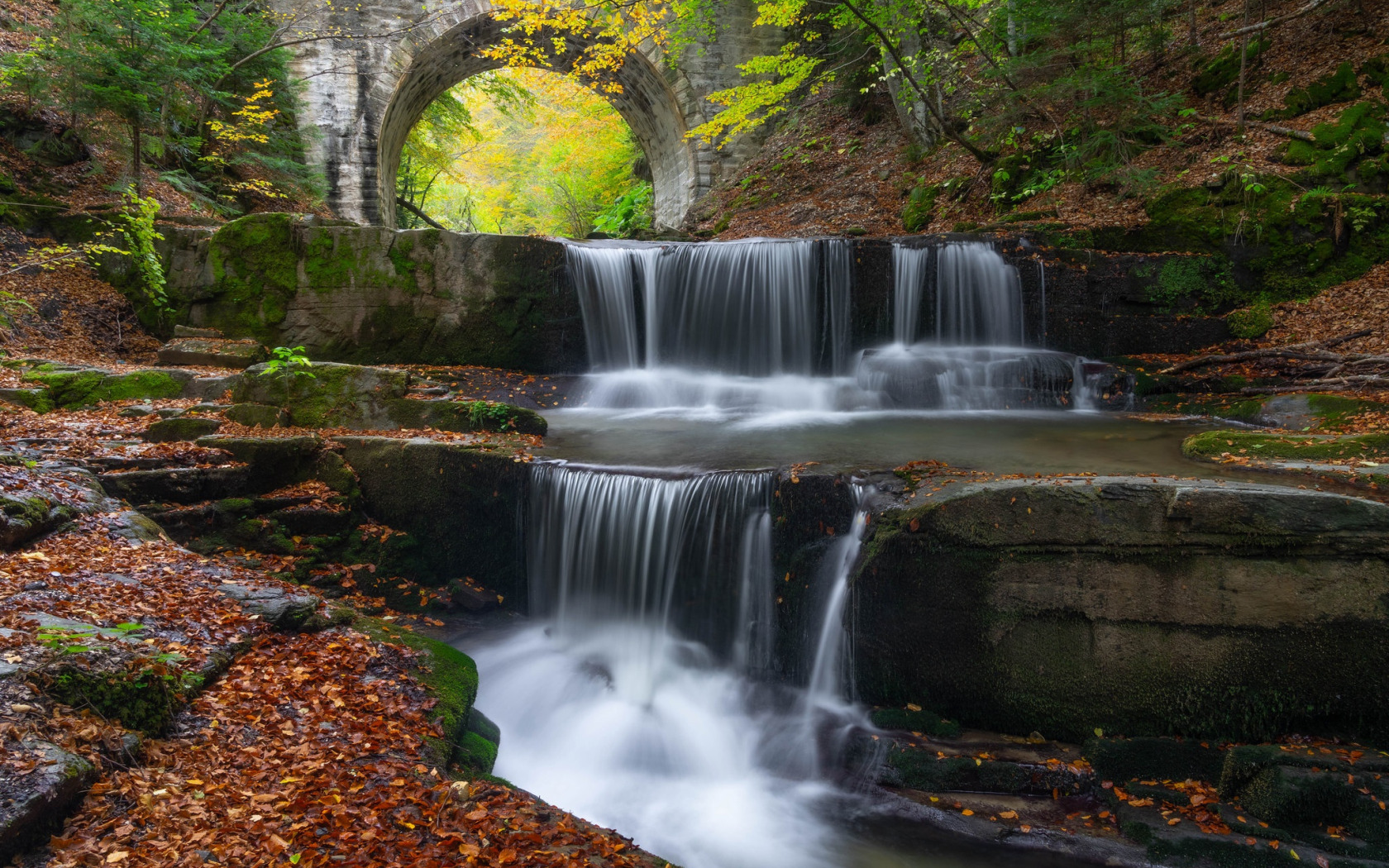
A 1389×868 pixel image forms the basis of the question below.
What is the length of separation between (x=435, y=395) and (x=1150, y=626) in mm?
6334

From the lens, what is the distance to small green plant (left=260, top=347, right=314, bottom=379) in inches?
266

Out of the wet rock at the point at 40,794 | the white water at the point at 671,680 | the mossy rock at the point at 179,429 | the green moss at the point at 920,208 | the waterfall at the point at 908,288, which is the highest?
the green moss at the point at 920,208

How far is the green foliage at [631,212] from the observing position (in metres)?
21.5

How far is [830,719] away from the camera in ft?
14.9

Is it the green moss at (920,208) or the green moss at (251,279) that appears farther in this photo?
the green moss at (920,208)

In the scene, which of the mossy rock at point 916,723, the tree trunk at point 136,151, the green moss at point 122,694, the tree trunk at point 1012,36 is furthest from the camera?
the tree trunk at point 1012,36

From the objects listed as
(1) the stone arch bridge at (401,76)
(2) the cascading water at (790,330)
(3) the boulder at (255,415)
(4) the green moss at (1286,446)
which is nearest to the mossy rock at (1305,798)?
(4) the green moss at (1286,446)

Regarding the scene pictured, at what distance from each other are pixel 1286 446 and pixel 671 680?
4.80 metres

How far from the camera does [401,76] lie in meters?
14.8

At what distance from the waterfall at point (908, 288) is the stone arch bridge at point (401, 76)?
8919 mm

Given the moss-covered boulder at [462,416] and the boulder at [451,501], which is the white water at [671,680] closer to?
the boulder at [451,501]

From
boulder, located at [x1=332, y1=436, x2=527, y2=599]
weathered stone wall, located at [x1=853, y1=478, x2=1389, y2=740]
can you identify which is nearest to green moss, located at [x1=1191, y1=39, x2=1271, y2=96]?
weathered stone wall, located at [x1=853, y1=478, x2=1389, y2=740]

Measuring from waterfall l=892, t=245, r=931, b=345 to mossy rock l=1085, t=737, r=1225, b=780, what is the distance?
635cm

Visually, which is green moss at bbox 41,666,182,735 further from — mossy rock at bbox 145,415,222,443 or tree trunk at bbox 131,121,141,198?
tree trunk at bbox 131,121,141,198
